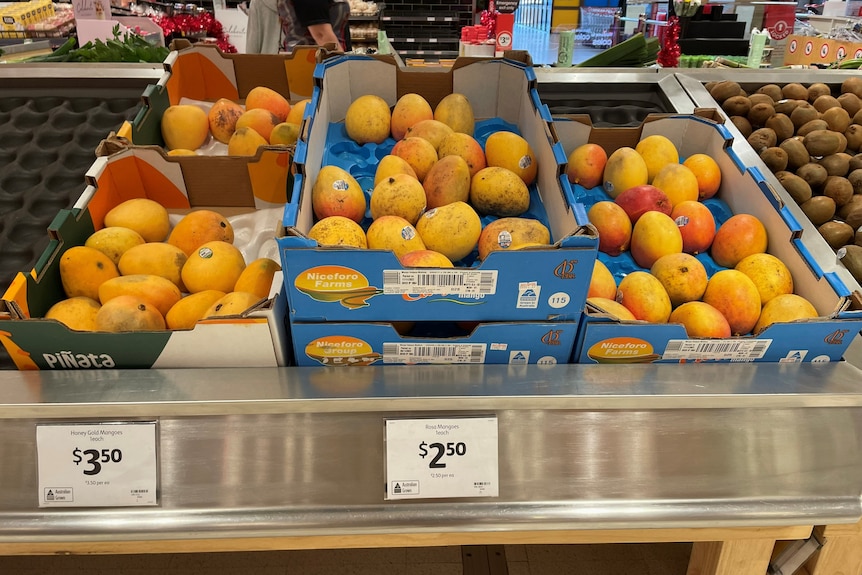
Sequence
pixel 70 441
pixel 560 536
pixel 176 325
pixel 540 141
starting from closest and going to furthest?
pixel 70 441 → pixel 560 536 → pixel 176 325 → pixel 540 141

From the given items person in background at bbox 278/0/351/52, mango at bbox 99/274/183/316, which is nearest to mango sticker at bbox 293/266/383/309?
mango at bbox 99/274/183/316

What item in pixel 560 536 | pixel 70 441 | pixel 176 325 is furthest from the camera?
pixel 176 325

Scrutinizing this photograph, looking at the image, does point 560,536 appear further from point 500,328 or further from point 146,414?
point 146,414

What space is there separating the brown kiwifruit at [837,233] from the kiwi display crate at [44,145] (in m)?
1.78

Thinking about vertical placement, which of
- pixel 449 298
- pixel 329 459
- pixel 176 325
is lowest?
pixel 329 459

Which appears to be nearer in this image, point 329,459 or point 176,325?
point 329,459

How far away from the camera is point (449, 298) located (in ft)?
2.88

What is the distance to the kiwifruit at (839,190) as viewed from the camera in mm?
1526

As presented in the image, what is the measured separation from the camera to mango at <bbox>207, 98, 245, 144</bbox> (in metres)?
1.59

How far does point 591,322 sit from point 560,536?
1.15ft

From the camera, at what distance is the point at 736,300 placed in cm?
107

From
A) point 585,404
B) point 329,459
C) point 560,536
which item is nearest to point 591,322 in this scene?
point 585,404

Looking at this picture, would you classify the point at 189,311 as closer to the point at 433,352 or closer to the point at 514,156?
the point at 433,352

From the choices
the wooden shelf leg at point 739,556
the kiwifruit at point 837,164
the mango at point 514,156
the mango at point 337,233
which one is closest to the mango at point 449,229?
the mango at point 337,233
